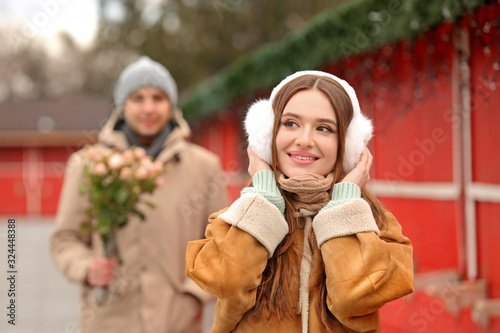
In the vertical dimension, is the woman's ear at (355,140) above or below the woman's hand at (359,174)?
above

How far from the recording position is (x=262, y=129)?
2.11 meters

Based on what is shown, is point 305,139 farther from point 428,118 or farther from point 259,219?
point 428,118

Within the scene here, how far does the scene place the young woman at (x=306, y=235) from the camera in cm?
186

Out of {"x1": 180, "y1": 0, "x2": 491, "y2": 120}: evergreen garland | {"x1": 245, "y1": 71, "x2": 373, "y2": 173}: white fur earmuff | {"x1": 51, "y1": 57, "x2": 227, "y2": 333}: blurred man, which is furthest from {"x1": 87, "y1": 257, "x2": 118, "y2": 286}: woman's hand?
{"x1": 180, "y1": 0, "x2": 491, "y2": 120}: evergreen garland

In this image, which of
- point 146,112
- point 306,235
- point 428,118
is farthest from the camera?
point 428,118

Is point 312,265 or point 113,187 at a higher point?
point 113,187

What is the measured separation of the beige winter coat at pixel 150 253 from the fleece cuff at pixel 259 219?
4.51 feet

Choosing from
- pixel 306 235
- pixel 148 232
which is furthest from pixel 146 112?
pixel 306 235

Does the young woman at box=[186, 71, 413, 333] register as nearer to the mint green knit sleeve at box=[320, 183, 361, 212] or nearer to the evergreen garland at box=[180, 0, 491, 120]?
the mint green knit sleeve at box=[320, 183, 361, 212]

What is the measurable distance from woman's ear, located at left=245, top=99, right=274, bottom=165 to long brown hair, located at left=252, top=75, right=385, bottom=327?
28 millimetres

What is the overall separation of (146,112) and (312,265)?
1824mm

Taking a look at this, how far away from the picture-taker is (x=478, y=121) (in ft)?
15.3

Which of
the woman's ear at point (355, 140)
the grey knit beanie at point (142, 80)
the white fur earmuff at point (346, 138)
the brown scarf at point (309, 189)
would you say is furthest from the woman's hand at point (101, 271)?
the woman's ear at point (355, 140)

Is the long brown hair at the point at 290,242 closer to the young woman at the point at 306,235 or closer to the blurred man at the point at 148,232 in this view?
the young woman at the point at 306,235
